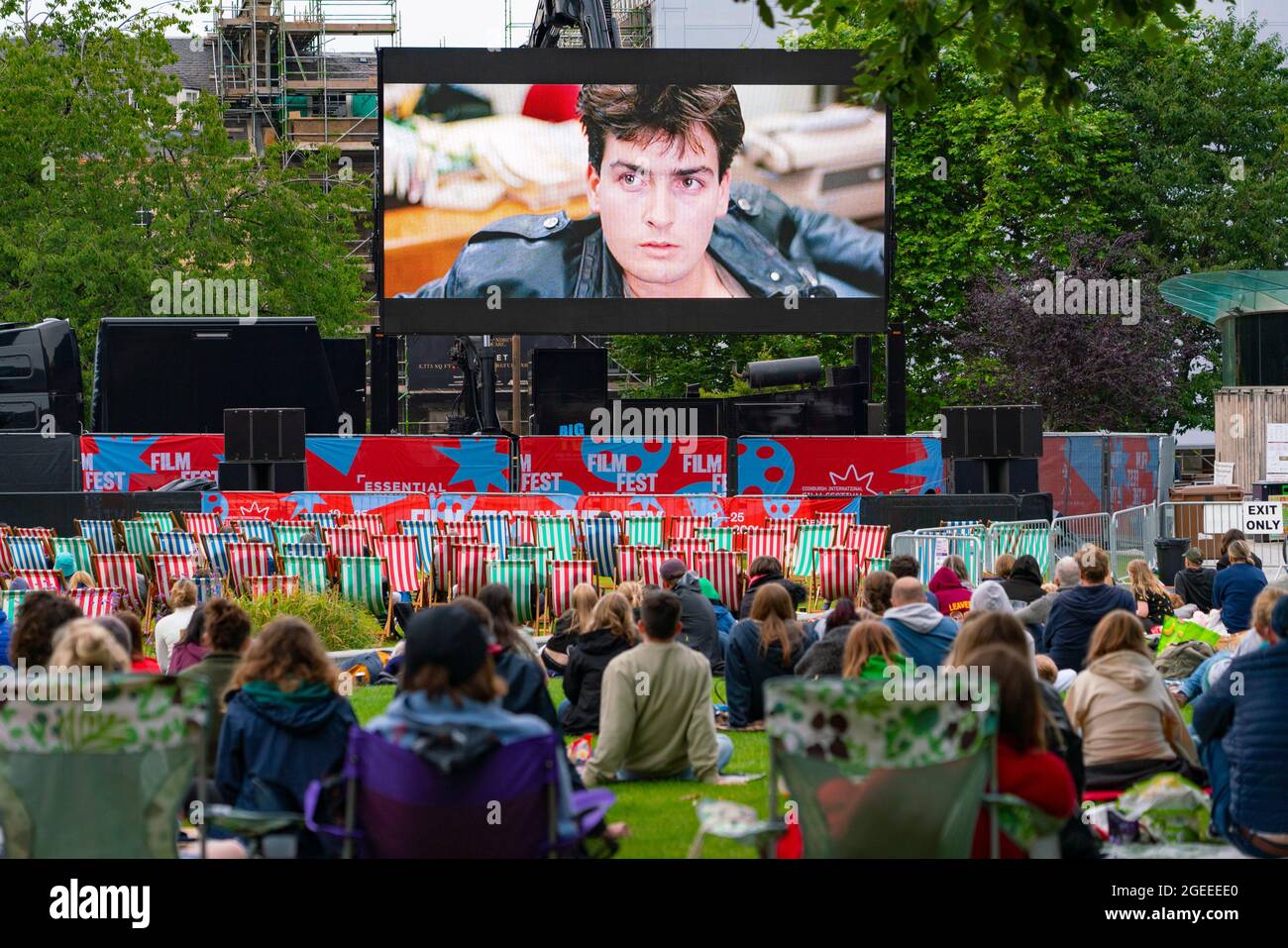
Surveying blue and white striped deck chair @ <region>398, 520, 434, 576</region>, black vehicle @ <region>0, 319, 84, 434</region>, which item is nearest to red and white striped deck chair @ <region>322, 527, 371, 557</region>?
blue and white striped deck chair @ <region>398, 520, 434, 576</region>

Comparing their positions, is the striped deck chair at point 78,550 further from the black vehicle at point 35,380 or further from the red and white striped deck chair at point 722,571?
the black vehicle at point 35,380

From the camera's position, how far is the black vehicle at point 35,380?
100ft

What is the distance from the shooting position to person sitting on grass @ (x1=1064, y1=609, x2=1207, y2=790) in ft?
25.5

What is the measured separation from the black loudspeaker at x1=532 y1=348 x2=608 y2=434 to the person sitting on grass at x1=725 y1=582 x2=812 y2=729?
2070 centimetres

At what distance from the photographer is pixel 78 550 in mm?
19109

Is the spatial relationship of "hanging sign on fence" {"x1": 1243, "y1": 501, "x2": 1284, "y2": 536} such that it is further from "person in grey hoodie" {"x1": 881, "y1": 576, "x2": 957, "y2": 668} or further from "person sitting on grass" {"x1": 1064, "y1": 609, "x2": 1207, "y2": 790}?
"person sitting on grass" {"x1": 1064, "y1": 609, "x2": 1207, "y2": 790}

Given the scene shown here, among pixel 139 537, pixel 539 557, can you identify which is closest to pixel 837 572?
pixel 539 557

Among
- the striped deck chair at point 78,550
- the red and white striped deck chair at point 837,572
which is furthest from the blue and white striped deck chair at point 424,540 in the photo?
the red and white striped deck chair at point 837,572

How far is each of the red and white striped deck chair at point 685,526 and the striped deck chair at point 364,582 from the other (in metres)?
4.29

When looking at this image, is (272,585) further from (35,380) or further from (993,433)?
(35,380)

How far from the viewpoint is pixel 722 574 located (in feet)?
58.3

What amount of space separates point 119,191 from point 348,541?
88.6ft

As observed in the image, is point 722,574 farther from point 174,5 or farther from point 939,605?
point 174,5
